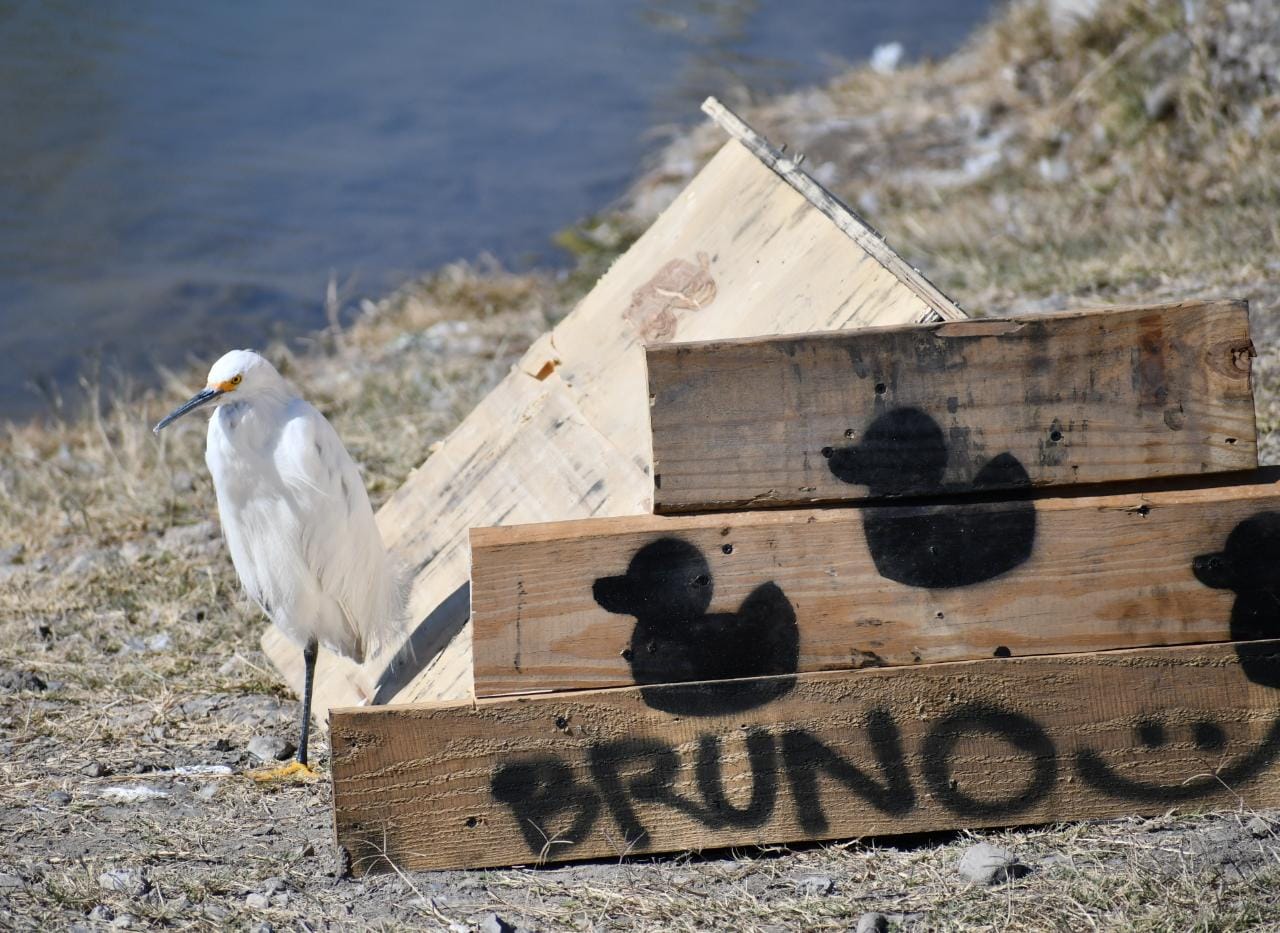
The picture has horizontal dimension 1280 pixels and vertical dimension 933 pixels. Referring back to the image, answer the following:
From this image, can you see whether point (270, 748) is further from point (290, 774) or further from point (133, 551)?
point (133, 551)

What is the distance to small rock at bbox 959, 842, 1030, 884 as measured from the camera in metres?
2.55

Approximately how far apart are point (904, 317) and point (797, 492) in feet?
2.51

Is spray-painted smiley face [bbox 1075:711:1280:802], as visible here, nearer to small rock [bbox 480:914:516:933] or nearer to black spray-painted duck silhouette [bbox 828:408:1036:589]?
black spray-painted duck silhouette [bbox 828:408:1036:589]

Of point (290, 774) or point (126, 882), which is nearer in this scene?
point (126, 882)

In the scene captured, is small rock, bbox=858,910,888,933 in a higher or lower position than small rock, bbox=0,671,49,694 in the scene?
lower

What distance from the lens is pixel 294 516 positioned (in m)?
3.56

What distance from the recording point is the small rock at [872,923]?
2.44 m

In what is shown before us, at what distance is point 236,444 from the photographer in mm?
3479

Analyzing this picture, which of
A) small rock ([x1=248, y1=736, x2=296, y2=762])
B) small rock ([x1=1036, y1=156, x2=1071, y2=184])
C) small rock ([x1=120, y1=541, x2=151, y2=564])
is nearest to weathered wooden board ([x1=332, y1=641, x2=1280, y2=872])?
small rock ([x1=248, y1=736, x2=296, y2=762])

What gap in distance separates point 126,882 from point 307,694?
98cm

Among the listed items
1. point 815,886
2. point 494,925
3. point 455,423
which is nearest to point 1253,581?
point 815,886

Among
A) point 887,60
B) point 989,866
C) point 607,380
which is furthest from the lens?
point 887,60

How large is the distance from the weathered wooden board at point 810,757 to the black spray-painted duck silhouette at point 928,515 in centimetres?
21

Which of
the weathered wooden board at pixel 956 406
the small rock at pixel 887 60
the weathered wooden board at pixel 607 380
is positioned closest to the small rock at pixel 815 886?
the weathered wooden board at pixel 956 406
